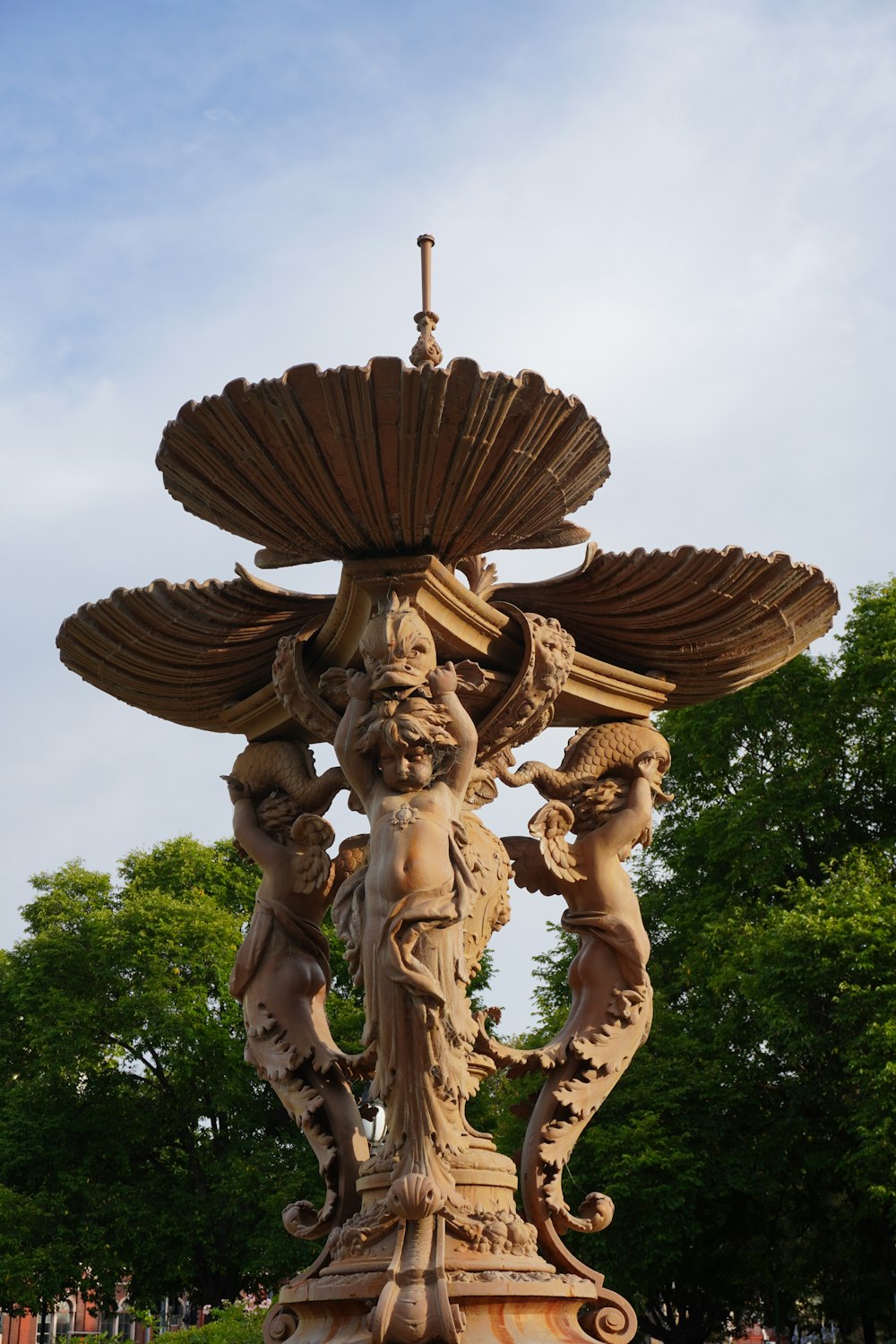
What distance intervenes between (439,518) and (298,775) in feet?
4.39

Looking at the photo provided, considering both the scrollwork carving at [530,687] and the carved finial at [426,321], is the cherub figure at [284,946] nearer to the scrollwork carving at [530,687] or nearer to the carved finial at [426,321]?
the scrollwork carving at [530,687]

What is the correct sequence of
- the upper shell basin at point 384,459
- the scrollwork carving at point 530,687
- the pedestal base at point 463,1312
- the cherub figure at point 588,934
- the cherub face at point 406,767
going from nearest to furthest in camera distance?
the pedestal base at point 463,1312
the upper shell basin at point 384,459
the cherub face at point 406,767
the cherub figure at point 588,934
the scrollwork carving at point 530,687

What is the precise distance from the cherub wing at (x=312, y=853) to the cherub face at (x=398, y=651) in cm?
87

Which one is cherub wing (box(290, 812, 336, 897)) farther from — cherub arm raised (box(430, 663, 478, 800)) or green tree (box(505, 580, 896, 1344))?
green tree (box(505, 580, 896, 1344))

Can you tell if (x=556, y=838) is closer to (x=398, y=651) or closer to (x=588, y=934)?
(x=588, y=934)

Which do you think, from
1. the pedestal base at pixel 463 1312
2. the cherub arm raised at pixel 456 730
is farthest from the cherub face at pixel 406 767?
the pedestal base at pixel 463 1312

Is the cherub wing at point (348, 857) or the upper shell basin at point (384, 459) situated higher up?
the upper shell basin at point (384, 459)

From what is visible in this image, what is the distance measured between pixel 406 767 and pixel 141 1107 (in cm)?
2091

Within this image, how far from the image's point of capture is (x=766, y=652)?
6535 millimetres

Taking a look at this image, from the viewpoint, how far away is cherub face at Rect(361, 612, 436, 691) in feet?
17.4

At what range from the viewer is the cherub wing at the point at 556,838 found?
592 centimetres

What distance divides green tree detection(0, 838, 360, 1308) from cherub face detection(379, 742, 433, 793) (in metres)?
16.6

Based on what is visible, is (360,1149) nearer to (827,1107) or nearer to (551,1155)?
(551,1155)

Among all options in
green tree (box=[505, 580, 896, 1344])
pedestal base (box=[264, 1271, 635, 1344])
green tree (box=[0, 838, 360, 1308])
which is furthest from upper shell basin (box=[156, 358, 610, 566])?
green tree (box=[0, 838, 360, 1308])
